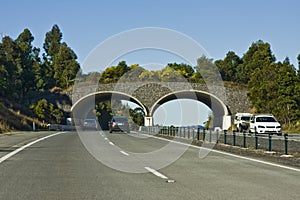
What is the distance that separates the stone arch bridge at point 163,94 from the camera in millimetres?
67750

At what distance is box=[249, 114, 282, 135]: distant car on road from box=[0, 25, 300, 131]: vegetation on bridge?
8.93 metres

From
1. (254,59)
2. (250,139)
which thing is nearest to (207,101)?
(254,59)

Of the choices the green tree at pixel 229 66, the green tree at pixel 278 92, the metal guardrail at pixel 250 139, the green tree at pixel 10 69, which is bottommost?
the metal guardrail at pixel 250 139

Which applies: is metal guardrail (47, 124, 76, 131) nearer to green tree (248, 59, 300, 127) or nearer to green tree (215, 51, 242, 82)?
green tree (248, 59, 300, 127)

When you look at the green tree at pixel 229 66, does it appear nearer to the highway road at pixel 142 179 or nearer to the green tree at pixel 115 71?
the green tree at pixel 115 71

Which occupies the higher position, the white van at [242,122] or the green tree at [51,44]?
the green tree at [51,44]

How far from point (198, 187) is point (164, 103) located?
68.0 meters

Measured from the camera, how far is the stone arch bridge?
222ft

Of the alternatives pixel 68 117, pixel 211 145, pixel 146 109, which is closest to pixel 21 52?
pixel 68 117

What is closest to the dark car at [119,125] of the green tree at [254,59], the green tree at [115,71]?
the green tree at [254,59]

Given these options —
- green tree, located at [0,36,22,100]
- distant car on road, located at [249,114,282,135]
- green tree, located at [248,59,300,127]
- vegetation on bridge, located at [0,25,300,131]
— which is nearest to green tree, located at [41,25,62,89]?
vegetation on bridge, located at [0,25,300,131]

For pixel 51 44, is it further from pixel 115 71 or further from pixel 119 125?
pixel 119 125

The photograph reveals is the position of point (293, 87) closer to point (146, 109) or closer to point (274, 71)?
point (274, 71)

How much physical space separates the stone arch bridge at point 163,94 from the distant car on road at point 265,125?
88.4ft
